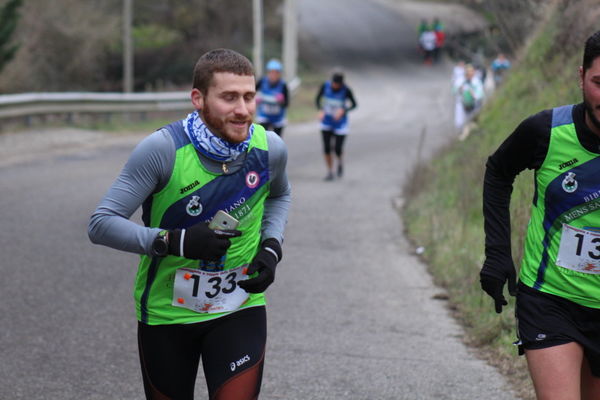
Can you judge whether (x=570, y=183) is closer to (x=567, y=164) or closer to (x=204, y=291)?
(x=567, y=164)

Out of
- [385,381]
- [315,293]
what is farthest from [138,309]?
[315,293]

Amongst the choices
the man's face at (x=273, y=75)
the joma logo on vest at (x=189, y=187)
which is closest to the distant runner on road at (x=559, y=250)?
the joma logo on vest at (x=189, y=187)

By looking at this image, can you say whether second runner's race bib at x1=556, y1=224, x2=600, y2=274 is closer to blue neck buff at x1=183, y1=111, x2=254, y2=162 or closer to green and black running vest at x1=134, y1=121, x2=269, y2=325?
green and black running vest at x1=134, y1=121, x2=269, y2=325

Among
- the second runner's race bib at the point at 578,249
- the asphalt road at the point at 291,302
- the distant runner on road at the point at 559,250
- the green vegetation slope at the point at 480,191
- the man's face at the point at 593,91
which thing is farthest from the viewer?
the green vegetation slope at the point at 480,191

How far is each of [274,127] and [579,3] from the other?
667cm

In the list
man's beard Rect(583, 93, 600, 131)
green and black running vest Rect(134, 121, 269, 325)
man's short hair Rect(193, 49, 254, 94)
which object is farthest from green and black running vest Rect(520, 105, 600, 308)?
man's short hair Rect(193, 49, 254, 94)

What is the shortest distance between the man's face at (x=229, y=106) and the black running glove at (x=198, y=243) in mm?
390

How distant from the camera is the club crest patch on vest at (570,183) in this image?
3.64 meters

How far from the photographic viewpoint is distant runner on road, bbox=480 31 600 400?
3561 millimetres

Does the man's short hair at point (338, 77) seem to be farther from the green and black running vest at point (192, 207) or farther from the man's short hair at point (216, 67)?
the man's short hair at point (216, 67)

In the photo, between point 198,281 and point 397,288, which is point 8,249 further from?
point 198,281

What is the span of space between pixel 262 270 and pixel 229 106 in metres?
0.67

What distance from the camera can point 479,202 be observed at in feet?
35.7

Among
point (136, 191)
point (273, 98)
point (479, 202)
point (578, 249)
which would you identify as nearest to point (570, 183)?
point (578, 249)
